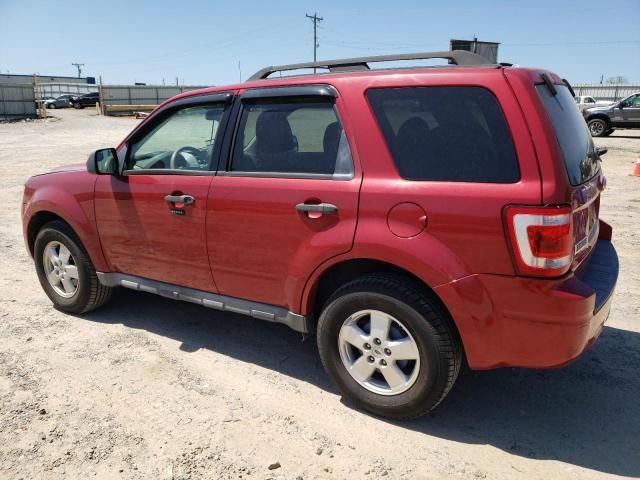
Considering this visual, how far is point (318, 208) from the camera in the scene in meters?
2.98

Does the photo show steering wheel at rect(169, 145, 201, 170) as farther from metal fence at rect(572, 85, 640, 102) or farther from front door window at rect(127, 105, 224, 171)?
metal fence at rect(572, 85, 640, 102)

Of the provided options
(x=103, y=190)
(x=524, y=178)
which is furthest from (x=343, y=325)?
(x=103, y=190)

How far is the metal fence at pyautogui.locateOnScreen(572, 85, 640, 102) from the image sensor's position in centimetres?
4319

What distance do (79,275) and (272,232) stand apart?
2070mm

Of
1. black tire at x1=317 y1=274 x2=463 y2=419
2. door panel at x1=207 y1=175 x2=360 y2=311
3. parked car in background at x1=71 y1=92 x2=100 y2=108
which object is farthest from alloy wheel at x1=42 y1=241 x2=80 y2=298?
parked car in background at x1=71 y1=92 x2=100 y2=108

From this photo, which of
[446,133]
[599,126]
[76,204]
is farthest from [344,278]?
[599,126]

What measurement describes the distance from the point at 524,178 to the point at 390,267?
0.86m

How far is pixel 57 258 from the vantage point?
14.8 feet

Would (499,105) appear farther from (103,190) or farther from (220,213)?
(103,190)

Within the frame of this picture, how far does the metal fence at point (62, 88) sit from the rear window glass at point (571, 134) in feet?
214

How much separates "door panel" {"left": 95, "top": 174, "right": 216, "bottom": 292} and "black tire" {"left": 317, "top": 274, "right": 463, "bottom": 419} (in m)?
1.05

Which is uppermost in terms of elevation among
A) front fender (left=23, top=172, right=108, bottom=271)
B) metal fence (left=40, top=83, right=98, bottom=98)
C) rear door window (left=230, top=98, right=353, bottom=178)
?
metal fence (left=40, top=83, right=98, bottom=98)

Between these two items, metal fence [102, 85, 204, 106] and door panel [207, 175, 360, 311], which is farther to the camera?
metal fence [102, 85, 204, 106]

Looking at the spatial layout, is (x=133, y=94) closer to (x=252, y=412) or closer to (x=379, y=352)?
(x=252, y=412)
